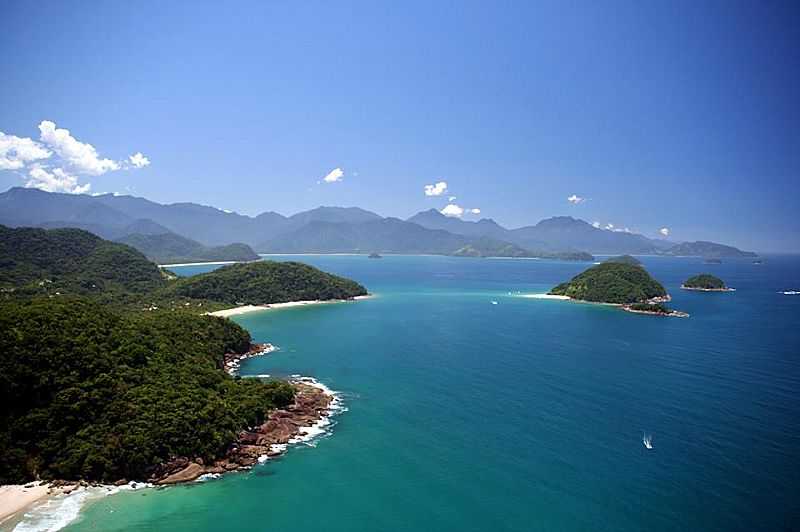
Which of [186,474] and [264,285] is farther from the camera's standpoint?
[264,285]

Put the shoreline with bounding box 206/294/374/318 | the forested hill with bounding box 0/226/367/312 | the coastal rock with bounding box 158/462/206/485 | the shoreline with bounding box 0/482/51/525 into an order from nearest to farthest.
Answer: the shoreline with bounding box 0/482/51/525 < the coastal rock with bounding box 158/462/206/485 < the forested hill with bounding box 0/226/367/312 < the shoreline with bounding box 206/294/374/318

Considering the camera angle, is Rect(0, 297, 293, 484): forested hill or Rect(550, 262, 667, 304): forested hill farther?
Rect(550, 262, 667, 304): forested hill

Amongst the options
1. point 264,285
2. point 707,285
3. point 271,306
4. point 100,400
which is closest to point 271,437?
point 100,400

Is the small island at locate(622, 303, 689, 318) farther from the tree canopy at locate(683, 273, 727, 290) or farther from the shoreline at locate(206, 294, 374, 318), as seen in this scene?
the shoreline at locate(206, 294, 374, 318)

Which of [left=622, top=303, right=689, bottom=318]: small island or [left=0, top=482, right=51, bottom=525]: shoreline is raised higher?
[left=622, top=303, right=689, bottom=318]: small island

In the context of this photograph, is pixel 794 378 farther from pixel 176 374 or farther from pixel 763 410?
pixel 176 374

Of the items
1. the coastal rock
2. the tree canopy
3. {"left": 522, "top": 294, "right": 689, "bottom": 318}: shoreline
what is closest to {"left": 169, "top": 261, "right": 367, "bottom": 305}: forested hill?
{"left": 522, "top": 294, "right": 689, "bottom": 318}: shoreline

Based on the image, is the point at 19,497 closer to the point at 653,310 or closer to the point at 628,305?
the point at 653,310
